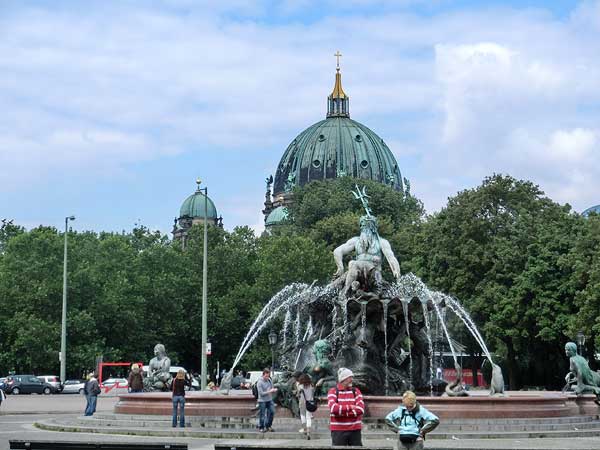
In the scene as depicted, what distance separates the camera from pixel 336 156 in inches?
5497

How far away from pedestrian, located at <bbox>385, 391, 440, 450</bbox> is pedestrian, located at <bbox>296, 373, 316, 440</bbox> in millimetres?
7172

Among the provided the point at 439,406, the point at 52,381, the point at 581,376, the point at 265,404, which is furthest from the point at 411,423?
the point at 52,381

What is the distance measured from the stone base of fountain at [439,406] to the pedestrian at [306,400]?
4.87 feet

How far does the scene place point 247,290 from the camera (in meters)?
71.1

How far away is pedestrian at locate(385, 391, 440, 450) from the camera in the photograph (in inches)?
463

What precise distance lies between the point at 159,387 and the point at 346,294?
8.08 metres

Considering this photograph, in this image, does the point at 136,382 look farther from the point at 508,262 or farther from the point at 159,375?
the point at 508,262

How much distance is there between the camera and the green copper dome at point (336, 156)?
139125mm

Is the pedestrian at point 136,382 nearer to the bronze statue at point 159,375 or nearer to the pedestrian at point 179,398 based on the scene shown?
the bronze statue at point 159,375

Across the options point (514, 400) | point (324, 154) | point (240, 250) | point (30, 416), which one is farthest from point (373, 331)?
point (324, 154)

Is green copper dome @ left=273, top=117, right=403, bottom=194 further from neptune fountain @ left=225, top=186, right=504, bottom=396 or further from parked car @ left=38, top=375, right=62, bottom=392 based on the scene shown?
neptune fountain @ left=225, top=186, right=504, bottom=396

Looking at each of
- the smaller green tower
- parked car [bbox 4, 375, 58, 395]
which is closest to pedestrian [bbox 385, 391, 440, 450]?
parked car [bbox 4, 375, 58, 395]

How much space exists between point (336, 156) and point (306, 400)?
12075 centimetres

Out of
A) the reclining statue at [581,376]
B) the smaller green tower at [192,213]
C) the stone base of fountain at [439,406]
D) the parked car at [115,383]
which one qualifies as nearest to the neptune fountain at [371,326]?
the reclining statue at [581,376]
